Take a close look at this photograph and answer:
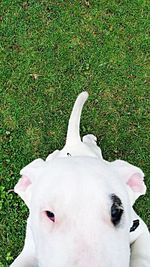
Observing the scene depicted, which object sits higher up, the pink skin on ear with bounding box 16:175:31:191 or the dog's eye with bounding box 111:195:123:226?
the pink skin on ear with bounding box 16:175:31:191

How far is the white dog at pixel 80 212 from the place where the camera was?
2.98 m

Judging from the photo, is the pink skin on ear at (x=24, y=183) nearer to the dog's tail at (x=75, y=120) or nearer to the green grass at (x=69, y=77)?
the dog's tail at (x=75, y=120)

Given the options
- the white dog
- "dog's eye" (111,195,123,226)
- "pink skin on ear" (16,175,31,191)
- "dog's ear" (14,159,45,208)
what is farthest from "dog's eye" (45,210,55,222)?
"pink skin on ear" (16,175,31,191)

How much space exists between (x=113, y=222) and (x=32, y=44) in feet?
8.57

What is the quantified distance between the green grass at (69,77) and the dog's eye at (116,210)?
5.97ft

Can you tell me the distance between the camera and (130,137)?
5246 mm

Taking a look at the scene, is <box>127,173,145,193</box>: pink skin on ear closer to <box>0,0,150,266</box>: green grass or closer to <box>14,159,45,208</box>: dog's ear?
<box>14,159,45,208</box>: dog's ear

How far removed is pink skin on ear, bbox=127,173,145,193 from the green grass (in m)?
1.24

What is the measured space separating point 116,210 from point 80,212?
0.20 meters

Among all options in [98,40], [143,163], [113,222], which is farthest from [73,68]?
[113,222]

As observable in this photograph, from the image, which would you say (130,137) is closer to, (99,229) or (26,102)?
(26,102)

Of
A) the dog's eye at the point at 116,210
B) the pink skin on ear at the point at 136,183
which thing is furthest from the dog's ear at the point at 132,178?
the dog's eye at the point at 116,210

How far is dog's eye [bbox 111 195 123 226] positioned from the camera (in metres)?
3.18

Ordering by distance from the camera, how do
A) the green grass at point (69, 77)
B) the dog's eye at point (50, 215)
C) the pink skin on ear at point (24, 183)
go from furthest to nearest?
the green grass at point (69, 77)
the pink skin on ear at point (24, 183)
the dog's eye at point (50, 215)
